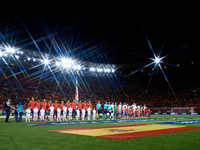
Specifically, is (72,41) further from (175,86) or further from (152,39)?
(175,86)

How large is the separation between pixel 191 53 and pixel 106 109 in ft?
88.4

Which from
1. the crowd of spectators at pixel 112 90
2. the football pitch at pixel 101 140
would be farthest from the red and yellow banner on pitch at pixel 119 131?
the crowd of spectators at pixel 112 90

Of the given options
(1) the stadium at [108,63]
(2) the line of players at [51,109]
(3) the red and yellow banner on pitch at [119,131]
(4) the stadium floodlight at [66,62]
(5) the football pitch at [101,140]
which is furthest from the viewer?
(4) the stadium floodlight at [66,62]

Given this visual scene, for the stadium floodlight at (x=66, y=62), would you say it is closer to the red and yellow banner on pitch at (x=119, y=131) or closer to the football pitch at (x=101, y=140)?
the red and yellow banner on pitch at (x=119, y=131)

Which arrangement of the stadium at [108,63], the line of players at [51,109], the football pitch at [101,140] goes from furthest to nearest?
the stadium at [108,63] → the line of players at [51,109] → the football pitch at [101,140]

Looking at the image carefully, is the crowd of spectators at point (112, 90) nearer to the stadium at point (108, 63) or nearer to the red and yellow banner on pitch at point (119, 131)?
the stadium at point (108, 63)

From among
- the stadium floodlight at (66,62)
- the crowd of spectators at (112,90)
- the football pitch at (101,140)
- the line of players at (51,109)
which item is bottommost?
the football pitch at (101,140)

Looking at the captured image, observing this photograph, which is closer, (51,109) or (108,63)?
(51,109)

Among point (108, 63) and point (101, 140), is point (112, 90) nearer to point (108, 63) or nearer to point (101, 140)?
point (108, 63)

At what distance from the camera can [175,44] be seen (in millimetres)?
37156

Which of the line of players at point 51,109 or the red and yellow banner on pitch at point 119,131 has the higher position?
the line of players at point 51,109

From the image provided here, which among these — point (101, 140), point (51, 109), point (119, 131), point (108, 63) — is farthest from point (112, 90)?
point (101, 140)

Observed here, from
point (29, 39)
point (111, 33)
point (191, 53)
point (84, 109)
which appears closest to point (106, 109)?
point (84, 109)

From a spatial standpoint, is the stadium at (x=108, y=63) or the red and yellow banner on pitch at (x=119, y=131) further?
the stadium at (x=108, y=63)
